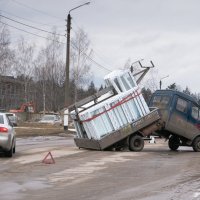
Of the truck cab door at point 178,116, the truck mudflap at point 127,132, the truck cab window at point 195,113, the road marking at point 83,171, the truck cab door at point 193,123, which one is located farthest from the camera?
the truck cab window at point 195,113

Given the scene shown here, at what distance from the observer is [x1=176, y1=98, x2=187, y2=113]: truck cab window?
23.9 meters

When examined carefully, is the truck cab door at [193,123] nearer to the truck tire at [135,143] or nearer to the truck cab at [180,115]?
the truck cab at [180,115]

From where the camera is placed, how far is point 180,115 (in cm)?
2380

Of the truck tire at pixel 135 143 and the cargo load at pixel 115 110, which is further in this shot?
the truck tire at pixel 135 143

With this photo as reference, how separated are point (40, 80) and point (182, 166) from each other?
73.0m

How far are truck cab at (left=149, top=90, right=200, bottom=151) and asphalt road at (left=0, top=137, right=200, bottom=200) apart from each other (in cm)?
433

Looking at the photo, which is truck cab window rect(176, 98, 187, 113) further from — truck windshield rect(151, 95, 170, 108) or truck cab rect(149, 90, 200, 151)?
truck windshield rect(151, 95, 170, 108)

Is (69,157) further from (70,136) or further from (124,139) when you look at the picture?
(70,136)

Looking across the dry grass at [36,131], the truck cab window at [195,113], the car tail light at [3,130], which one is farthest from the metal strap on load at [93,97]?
the dry grass at [36,131]

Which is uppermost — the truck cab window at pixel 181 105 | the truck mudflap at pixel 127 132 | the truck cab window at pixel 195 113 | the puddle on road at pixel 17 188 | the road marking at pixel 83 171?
the truck cab window at pixel 181 105

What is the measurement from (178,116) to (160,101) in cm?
112

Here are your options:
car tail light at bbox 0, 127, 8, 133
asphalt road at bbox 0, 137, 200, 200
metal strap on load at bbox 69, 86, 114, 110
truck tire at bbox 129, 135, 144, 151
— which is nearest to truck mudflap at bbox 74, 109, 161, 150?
truck tire at bbox 129, 135, 144, 151

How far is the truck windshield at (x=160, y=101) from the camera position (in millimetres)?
23987

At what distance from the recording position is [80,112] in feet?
74.4
